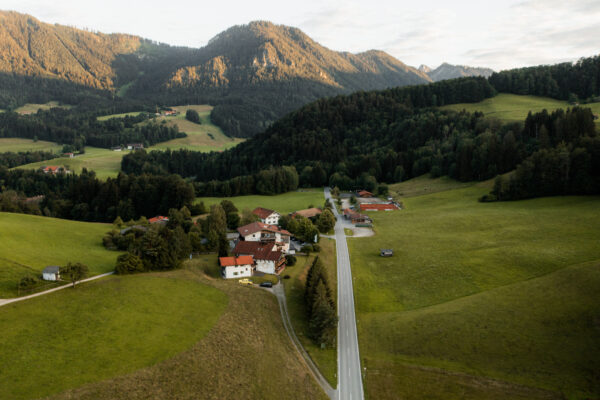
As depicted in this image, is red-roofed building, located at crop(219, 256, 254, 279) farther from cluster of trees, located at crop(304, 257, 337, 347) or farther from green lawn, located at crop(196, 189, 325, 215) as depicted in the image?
green lawn, located at crop(196, 189, 325, 215)

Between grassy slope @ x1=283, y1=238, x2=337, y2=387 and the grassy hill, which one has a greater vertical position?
the grassy hill

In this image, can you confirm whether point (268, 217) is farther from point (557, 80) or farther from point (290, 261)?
point (557, 80)

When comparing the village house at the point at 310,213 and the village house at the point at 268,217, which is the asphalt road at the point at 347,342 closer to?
the village house at the point at 310,213

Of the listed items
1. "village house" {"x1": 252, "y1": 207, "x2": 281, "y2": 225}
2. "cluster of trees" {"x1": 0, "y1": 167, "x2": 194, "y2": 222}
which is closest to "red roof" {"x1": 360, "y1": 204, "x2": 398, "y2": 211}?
"village house" {"x1": 252, "y1": 207, "x2": 281, "y2": 225}

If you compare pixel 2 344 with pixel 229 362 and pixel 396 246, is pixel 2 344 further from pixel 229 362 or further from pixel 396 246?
pixel 396 246

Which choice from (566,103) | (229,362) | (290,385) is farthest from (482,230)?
(566,103)
